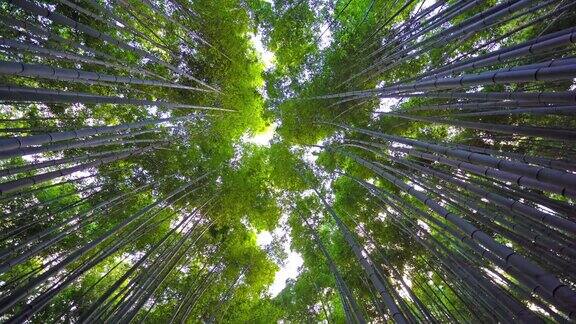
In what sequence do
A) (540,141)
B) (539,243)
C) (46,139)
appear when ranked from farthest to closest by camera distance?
1. (540,141)
2. (539,243)
3. (46,139)

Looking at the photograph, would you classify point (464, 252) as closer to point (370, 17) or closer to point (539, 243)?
point (539, 243)

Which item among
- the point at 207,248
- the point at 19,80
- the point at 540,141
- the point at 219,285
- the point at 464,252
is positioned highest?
the point at 19,80

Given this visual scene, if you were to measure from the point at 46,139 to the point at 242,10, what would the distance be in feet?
20.0

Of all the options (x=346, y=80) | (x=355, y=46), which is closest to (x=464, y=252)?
(x=346, y=80)

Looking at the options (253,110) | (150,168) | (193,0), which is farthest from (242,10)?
(150,168)

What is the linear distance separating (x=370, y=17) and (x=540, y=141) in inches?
156

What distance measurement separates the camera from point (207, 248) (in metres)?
8.80

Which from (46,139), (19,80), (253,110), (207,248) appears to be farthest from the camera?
(253,110)

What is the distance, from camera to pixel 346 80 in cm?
734

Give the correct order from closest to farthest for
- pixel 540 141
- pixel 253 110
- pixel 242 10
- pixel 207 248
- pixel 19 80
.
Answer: pixel 540 141, pixel 19 80, pixel 242 10, pixel 207 248, pixel 253 110

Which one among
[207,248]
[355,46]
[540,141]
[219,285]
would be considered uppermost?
[355,46]

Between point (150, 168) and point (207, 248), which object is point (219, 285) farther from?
point (150, 168)

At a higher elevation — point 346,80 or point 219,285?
point 346,80

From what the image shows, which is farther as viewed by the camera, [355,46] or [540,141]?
[355,46]
